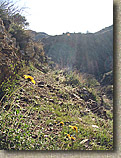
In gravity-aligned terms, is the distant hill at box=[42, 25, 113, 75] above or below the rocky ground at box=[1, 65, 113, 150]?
above

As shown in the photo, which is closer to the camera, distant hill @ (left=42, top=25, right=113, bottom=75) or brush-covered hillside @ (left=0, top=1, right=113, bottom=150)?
brush-covered hillside @ (left=0, top=1, right=113, bottom=150)

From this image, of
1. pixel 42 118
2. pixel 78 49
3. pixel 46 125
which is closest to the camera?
pixel 46 125

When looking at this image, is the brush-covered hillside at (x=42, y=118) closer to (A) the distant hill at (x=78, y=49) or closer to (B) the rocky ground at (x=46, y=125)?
(B) the rocky ground at (x=46, y=125)

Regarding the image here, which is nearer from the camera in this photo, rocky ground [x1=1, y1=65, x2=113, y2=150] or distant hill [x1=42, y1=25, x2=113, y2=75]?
rocky ground [x1=1, y1=65, x2=113, y2=150]

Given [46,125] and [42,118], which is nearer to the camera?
[46,125]

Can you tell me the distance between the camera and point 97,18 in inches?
71.6

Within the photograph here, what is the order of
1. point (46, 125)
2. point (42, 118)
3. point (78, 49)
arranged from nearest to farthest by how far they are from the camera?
point (46, 125)
point (42, 118)
point (78, 49)

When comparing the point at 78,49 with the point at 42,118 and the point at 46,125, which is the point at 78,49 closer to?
the point at 42,118

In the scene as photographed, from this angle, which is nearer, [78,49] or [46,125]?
[46,125]

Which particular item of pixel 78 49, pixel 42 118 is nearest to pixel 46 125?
pixel 42 118

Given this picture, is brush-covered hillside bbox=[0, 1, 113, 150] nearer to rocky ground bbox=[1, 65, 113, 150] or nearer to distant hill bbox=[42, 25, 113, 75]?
rocky ground bbox=[1, 65, 113, 150]

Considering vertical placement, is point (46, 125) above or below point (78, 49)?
below

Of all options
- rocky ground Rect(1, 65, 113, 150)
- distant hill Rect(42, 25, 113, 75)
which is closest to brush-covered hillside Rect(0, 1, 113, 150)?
rocky ground Rect(1, 65, 113, 150)

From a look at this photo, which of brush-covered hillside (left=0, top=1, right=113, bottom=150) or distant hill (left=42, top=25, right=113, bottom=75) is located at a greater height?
distant hill (left=42, top=25, right=113, bottom=75)
